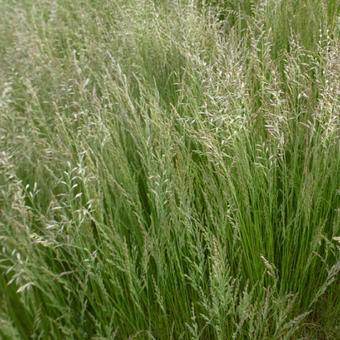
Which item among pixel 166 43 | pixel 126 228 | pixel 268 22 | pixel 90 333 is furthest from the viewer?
pixel 166 43

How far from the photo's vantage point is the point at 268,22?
2098 millimetres

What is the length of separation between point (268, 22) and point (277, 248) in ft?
4.33

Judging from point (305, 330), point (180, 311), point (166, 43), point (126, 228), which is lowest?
point (305, 330)

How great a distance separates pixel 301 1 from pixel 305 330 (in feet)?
6.63

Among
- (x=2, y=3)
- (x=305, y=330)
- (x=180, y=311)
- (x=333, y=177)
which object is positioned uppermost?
(x=2, y=3)

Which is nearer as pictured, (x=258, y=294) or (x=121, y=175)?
(x=258, y=294)

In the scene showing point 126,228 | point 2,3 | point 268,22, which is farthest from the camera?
point 2,3

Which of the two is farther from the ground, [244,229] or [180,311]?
[244,229]

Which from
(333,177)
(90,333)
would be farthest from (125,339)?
(333,177)

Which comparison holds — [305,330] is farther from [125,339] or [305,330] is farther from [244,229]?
[125,339]

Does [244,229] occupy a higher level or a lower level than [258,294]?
higher

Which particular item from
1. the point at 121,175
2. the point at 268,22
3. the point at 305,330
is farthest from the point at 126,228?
the point at 268,22

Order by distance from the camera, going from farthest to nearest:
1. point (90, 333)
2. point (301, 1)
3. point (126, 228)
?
1. point (301, 1)
2. point (126, 228)
3. point (90, 333)

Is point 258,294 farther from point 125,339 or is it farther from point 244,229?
point 125,339
